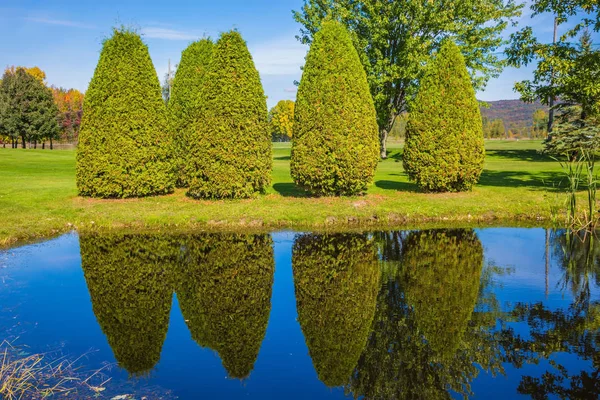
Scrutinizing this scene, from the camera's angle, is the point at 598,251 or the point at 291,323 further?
the point at 598,251

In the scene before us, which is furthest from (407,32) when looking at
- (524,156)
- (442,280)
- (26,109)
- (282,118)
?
(282,118)

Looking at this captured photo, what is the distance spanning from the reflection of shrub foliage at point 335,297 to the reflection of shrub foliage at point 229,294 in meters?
0.67

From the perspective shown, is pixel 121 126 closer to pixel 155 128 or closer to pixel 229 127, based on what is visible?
pixel 155 128

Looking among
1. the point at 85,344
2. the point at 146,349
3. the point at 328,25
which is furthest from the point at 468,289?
the point at 328,25

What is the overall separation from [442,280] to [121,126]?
1258 centimetres

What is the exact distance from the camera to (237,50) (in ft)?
56.3

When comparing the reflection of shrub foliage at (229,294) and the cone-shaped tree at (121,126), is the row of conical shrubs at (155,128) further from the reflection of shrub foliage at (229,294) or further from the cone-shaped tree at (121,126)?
the reflection of shrub foliage at (229,294)

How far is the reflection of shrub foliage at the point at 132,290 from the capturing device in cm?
649

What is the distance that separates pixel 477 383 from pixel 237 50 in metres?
14.3

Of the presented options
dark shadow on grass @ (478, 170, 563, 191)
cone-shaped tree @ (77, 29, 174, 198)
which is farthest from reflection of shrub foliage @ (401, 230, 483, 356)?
cone-shaped tree @ (77, 29, 174, 198)

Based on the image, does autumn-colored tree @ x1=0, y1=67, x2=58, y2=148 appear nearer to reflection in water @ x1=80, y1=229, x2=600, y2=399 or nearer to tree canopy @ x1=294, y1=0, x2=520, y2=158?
tree canopy @ x1=294, y1=0, x2=520, y2=158

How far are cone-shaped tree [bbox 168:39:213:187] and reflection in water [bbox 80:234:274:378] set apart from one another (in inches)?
296

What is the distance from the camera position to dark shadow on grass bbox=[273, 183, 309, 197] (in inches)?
735

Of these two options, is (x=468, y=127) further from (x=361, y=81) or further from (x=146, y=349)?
A: (x=146, y=349)
